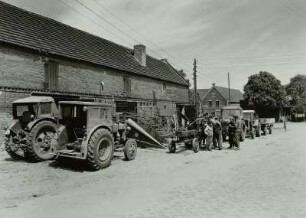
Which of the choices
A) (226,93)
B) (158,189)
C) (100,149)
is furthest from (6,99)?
(226,93)

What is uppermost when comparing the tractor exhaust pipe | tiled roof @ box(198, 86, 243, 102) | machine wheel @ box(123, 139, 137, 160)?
tiled roof @ box(198, 86, 243, 102)

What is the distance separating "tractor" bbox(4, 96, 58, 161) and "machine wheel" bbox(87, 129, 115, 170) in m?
2.82

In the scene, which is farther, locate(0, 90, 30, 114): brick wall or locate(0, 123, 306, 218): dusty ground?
locate(0, 90, 30, 114): brick wall

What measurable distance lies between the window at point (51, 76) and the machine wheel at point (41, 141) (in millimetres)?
7941

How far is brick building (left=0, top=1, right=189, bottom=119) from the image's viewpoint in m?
17.6

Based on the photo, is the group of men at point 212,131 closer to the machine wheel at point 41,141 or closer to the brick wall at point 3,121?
the machine wheel at point 41,141

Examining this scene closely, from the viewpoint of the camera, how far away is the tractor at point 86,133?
10.1m

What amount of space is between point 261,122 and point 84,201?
22.9 metres

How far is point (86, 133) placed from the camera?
10516 millimetres

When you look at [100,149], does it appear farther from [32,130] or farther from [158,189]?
[158,189]

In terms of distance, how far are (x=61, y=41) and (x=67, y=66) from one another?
2.27 meters

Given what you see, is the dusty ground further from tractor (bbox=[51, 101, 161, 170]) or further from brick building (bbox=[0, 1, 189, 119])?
brick building (bbox=[0, 1, 189, 119])

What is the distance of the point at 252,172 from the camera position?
980 centimetres

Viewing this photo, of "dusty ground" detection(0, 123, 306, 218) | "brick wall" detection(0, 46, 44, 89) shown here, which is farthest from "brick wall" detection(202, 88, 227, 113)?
"dusty ground" detection(0, 123, 306, 218)
